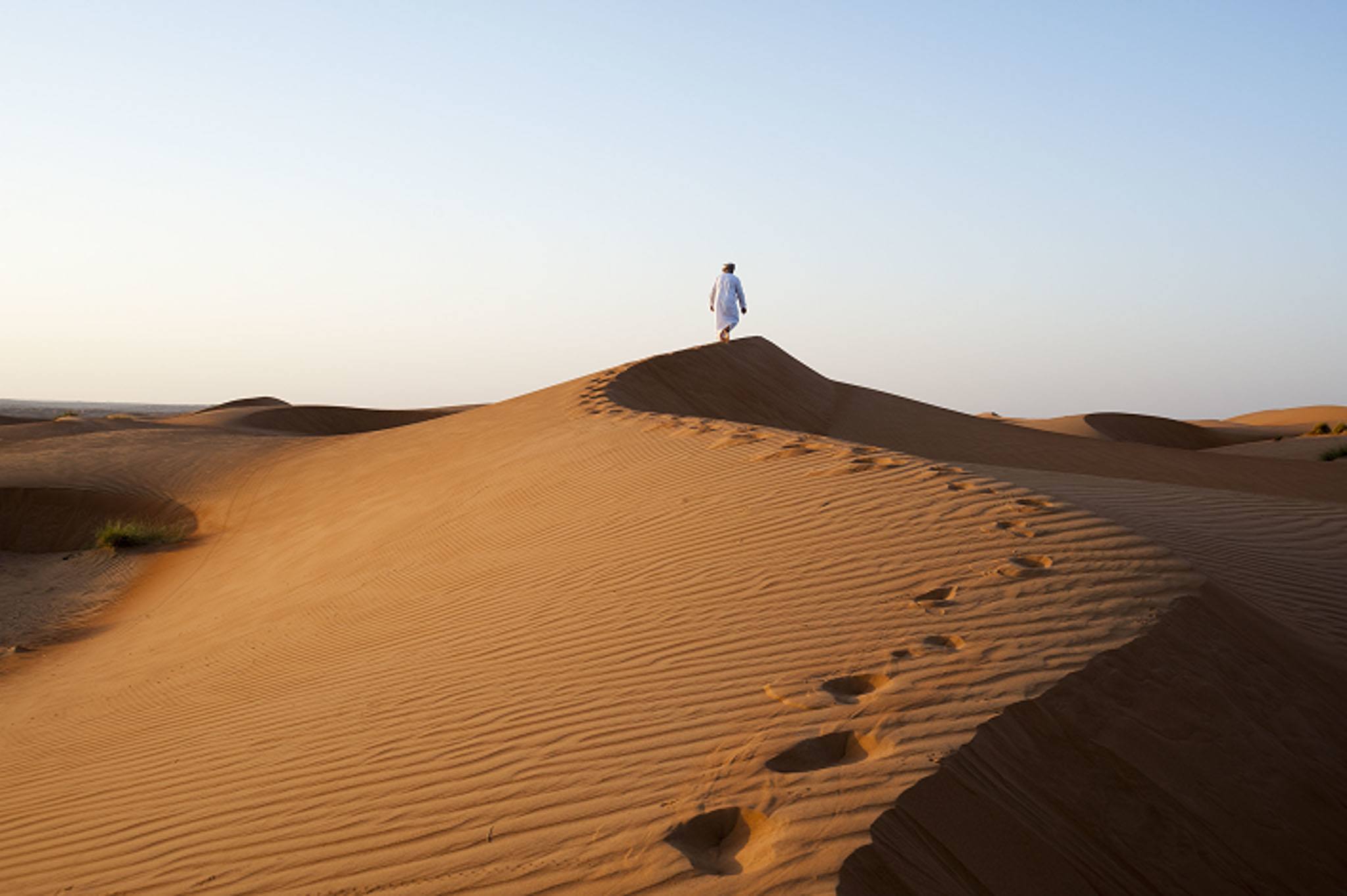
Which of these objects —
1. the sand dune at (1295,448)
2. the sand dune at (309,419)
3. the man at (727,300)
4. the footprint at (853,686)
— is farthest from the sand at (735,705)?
the sand dune at (309,419)

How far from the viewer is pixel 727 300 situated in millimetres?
A: 19250

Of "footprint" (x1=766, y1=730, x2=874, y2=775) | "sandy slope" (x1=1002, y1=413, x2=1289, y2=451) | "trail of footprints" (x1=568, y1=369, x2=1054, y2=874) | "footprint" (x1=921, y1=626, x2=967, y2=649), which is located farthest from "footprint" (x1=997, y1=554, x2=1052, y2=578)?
"sandy slope" (x1=1002, y1=413, x2=1289, y2=451)

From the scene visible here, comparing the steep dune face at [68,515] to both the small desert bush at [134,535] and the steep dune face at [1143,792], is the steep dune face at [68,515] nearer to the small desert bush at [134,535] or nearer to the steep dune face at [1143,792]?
the small desert bush at [134,535]

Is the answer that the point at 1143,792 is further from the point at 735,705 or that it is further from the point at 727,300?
the point at 727,300

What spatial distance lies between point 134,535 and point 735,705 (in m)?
12.2

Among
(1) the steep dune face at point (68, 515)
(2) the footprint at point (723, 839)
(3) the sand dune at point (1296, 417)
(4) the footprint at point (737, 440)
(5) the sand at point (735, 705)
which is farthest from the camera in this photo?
(3) the sand dune at point (1296, 417)

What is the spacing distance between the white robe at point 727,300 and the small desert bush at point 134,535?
1049 centimetres

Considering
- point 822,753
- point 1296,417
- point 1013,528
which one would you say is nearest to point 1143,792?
point 822,753

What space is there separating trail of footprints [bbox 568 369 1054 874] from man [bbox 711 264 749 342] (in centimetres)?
1012

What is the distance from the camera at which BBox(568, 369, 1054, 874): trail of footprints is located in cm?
288

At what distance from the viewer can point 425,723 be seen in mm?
4137

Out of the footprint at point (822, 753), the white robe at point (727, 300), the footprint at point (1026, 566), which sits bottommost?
the footprint at point (822, 753)

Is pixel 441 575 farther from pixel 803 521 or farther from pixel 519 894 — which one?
pixel 519 894

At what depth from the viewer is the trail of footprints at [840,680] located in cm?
288
